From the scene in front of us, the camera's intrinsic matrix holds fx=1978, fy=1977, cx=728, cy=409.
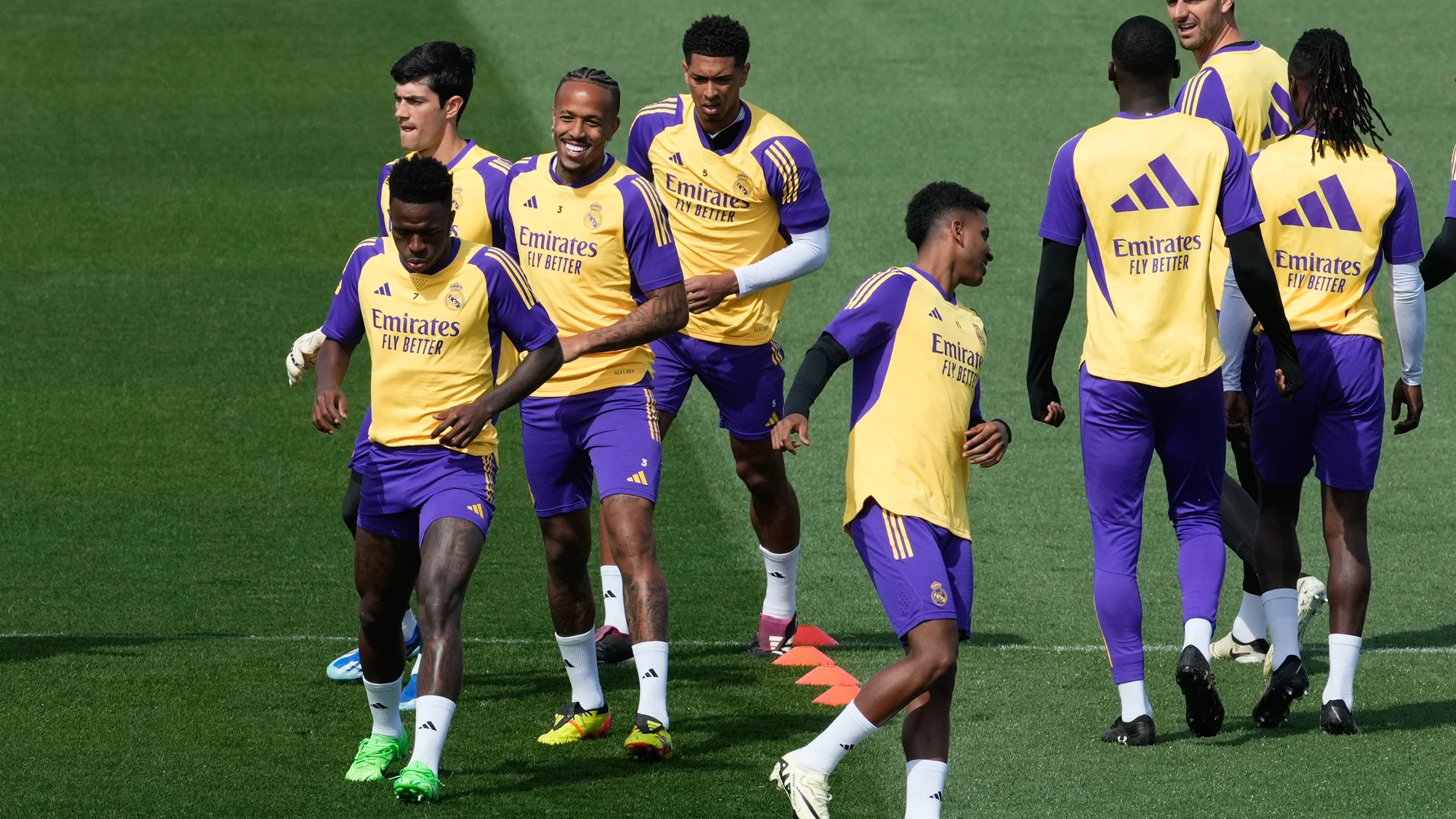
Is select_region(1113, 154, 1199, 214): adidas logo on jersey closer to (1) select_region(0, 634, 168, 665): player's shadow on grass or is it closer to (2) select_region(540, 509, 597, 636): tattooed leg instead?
(2) select_region(540, 509, 597, 636): tattooed leg

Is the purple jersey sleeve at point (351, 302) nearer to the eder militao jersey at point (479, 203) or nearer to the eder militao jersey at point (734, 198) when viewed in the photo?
the eder militao jersey at point (479, 203)

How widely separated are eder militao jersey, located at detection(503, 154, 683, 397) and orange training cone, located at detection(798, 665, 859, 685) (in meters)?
1.54

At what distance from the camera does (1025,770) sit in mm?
6820

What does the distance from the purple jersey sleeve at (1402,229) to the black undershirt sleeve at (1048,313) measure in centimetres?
124

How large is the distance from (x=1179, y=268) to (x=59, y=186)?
12.1 m

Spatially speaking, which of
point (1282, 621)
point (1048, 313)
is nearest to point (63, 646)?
point (1048, 313)

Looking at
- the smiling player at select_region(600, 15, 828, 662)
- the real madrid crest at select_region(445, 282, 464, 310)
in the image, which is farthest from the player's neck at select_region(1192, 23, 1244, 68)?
the real madrid crest at select_region(445, 282, 464, 310)

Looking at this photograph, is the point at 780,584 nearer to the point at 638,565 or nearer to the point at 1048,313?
the point at 638,565

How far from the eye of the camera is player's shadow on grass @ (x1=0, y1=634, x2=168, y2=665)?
8.13m

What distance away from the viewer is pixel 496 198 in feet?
24.3

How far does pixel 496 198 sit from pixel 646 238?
0.61 metres

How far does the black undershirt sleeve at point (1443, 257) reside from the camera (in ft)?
24.7

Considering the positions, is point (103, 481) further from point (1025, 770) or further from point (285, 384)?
point (1025, 770)

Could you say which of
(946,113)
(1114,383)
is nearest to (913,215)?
(1114,383)
